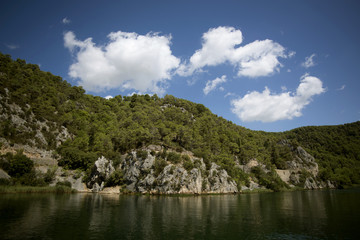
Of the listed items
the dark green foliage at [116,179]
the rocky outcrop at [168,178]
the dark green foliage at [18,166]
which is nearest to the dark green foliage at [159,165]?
the rocky outcrop at [168,178]

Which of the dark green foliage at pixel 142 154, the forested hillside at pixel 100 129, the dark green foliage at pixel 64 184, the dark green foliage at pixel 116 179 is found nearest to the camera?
the dark green foliage at pixel 64 184

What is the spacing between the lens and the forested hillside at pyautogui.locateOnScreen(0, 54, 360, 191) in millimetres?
89250

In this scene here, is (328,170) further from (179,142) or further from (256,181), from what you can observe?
(179,142)

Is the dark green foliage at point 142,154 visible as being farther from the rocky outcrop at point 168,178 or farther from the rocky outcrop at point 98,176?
the rocky outcrop at point 98,176

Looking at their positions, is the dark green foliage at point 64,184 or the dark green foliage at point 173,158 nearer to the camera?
the dark green foliage at point 64,184

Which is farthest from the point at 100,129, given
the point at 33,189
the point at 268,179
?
the point at 268,179

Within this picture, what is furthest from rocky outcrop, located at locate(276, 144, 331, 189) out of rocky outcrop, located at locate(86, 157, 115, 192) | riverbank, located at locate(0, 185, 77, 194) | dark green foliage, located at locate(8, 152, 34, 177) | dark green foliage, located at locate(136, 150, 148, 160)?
dark green foliage, located at locate(8, 152, 34, 177)

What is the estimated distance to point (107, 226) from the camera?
27.1 meters

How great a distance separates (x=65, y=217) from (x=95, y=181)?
191ft

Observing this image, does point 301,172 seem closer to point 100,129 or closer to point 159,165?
point 159,165

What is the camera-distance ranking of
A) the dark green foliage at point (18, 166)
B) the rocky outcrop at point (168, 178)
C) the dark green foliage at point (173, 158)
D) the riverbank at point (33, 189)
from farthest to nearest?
the dark green foliage at point (173, 158)
the rocky outcrop at point (168, 178)
the dark green foliage at point (18, 166)
the riverbank at point (33, 189)

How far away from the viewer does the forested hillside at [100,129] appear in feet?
293

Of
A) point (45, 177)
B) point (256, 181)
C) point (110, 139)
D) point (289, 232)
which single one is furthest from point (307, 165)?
point (45, 177)

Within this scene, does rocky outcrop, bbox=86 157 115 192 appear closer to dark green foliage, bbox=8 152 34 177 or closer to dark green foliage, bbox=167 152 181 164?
dark green foliage, bbox=8 152 34 177
